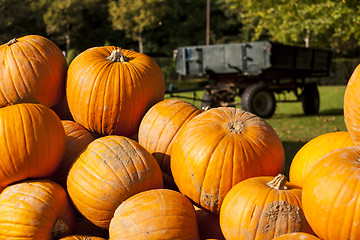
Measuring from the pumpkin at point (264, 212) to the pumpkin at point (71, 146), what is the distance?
3.89 ft

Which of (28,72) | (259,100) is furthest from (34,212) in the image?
(259,100)

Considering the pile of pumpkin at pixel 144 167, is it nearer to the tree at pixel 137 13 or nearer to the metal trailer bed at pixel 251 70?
the metal trailer bed at pixel 251 70

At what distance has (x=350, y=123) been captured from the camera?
2.08 metres

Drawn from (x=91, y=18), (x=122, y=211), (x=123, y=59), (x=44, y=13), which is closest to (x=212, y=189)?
(x=122, y=211)

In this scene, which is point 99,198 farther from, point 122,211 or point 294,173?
point 294,173

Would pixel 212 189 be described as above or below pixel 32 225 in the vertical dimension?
above

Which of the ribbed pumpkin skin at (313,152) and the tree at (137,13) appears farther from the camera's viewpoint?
the tree at (137,13)

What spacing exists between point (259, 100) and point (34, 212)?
34.4 feet

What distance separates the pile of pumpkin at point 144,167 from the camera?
1.92 meters

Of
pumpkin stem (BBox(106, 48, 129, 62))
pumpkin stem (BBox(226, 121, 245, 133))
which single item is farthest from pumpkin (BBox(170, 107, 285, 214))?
pumpkin stem (BBox(106, 48, 129, 62))

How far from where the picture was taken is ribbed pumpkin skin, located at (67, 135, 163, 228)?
226cm

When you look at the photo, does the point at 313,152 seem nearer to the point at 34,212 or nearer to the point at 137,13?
the point at 34,212

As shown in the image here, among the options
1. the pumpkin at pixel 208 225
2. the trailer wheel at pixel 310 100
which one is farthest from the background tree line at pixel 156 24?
the pumpkin at pixel 208 225

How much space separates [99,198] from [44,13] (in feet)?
133
